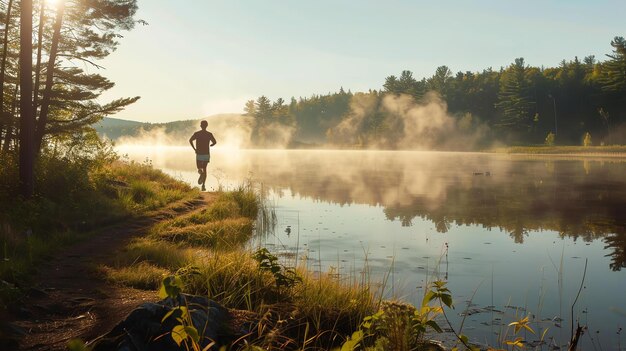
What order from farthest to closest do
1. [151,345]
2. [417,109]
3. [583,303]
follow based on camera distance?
[417,109], [583,303], [151,345]

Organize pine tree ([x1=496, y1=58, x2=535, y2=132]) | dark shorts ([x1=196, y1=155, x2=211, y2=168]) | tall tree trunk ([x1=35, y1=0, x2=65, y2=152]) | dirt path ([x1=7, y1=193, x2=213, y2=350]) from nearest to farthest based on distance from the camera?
dirt path ([x1=7, y1=193, x2=213, y2=350]) < tall tree trunk ([x1=35, y1=0, x2=65, y2=152]) < dark shorts ([x1=196, y1=155, x2=211, y2=168]) < pine tree ([x1=496, y1=58, x2=535, y2=132])

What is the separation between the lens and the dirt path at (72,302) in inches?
201

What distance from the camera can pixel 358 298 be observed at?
6.45 m

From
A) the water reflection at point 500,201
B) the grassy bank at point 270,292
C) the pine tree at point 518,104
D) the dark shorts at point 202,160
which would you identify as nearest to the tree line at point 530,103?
the pine tree at point 518,104

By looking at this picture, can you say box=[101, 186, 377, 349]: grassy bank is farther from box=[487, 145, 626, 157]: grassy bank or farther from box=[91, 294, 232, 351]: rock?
box=[487, 145, 626, 157]: grassy bank

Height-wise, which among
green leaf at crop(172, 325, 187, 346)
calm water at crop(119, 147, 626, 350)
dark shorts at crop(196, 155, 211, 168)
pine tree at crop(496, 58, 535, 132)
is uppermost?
pine tree at crop(496, 58, 535, 132)

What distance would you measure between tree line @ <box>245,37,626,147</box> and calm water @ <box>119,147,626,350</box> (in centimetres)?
7002

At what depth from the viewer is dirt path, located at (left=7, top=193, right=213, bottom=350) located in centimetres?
510

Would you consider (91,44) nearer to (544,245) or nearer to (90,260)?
(90,260)

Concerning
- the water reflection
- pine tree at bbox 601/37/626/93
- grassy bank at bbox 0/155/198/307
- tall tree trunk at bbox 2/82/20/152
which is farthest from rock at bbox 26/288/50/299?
pine tree at bbox 601/37/626/93

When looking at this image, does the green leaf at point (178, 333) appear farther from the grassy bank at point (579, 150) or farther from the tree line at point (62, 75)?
the grassy bank at point (579, 150)

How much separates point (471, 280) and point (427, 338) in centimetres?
305

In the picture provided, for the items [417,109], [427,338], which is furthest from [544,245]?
[417,109]

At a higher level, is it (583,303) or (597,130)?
(597,130)
